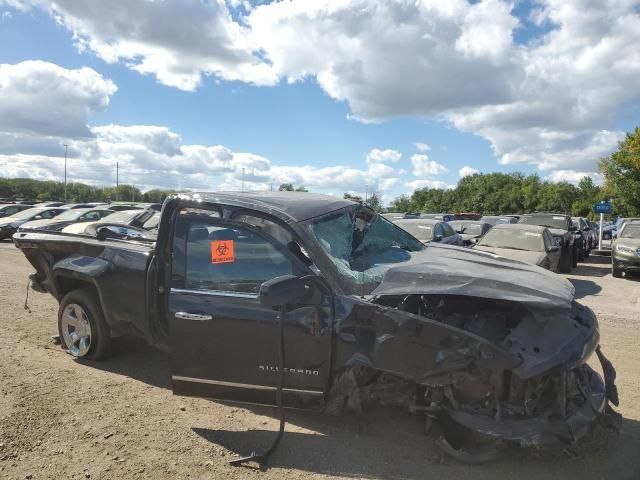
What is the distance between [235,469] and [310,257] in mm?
1464

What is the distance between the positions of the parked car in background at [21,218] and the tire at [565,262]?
19.9 meters

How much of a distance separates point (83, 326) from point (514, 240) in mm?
9502

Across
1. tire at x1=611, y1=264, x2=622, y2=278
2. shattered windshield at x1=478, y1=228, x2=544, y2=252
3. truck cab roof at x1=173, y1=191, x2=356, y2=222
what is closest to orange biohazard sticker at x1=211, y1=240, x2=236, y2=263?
truck cab roof at x1=173, y1=191, x2=356, y2=222

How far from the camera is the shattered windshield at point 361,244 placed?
3.52m

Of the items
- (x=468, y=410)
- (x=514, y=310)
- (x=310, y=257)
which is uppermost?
(x=310, y=257)

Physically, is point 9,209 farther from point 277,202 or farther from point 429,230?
point 277,202

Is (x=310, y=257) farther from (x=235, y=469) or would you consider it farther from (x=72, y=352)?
(x=72, y=352)

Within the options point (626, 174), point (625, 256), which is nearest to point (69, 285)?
point (625, 256)

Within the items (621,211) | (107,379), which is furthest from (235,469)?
(621,211)

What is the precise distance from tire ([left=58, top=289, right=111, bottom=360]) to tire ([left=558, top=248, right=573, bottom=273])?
11.9m

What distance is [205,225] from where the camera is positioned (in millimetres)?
3789

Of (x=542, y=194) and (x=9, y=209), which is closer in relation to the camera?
(x=9, y=209)

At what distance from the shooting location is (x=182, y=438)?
3.62m

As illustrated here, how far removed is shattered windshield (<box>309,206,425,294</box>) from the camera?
11.6ft
